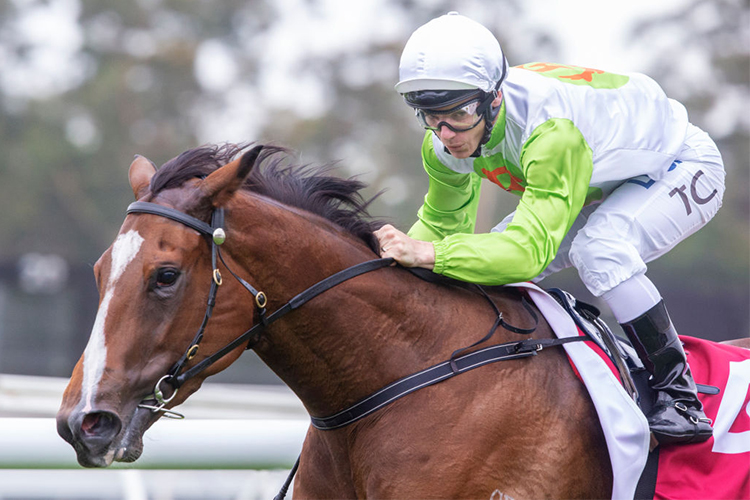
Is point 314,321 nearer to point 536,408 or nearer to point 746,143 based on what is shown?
point 536,408

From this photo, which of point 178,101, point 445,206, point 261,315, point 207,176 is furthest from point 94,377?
point 178,101

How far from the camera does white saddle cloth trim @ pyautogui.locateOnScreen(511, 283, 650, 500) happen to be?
262 cm

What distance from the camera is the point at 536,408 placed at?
2.63 metres

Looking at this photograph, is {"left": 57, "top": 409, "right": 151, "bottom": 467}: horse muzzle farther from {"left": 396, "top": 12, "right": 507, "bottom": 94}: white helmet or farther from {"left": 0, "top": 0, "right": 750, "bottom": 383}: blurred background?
{"left": 0, "top": 0, "right": 750, "bottom": 383}: blurred background

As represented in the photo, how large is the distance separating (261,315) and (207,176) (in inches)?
17.0

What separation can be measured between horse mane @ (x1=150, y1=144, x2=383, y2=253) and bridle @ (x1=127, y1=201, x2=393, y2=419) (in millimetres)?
199

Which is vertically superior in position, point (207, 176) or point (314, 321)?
point (207, 176)

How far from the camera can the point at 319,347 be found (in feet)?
8.65

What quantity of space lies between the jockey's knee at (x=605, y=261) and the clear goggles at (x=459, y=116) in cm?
52

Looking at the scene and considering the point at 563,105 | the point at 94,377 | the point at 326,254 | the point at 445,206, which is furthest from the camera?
the point at 445,206

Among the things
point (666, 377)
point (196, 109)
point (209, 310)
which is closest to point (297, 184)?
point (209, 310)

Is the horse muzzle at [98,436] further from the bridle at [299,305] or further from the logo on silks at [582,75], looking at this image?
the logo on silks at [582,75]

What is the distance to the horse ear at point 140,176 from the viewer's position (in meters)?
2.68

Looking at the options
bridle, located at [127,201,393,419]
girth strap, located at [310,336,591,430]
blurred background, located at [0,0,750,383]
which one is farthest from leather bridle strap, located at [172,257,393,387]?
blurred background, located at [0,0,750,383]
